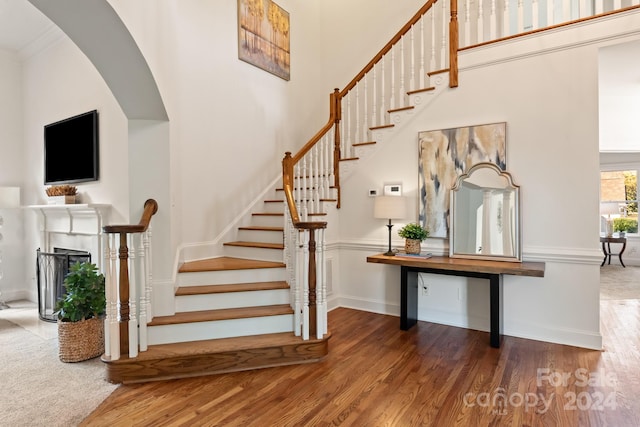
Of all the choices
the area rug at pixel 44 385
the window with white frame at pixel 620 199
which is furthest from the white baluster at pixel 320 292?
the window with white frame at pixel 620 199

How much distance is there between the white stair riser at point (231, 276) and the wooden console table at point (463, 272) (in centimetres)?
108

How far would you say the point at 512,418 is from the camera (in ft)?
7.22

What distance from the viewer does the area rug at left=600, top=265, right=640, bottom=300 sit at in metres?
5.17

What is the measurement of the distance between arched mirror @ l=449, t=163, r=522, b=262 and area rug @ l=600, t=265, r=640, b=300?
8.76 feet

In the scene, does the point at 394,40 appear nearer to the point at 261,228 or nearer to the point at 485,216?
the point at 485,216

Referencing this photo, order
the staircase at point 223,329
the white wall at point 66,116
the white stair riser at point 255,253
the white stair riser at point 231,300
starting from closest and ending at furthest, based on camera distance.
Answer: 1. the staircase at point 223,329
2. the white stair riser at point 231,300
3. the white stair riser at point 255,253
4. the white wall at point 66,116

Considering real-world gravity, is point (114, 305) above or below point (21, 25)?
below

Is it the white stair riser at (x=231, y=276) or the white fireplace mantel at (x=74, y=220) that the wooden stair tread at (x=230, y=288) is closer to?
the white stair riser at (x=231, y=276)

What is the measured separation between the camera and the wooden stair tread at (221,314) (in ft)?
9.87

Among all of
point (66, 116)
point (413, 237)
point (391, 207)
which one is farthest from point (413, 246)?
point (66, 116)

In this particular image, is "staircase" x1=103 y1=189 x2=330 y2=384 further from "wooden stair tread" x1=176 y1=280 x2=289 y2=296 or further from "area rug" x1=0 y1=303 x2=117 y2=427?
"area rug" x1=0 y1=303 x2=117 y2=427

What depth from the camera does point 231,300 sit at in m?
3.34

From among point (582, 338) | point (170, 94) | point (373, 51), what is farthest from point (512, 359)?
point (373, 51)

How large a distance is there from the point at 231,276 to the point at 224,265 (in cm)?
19
